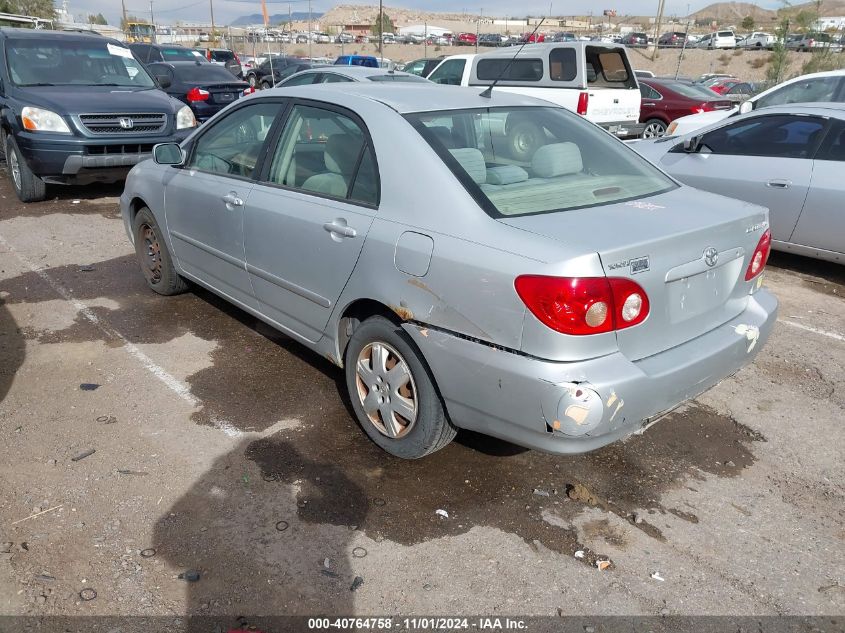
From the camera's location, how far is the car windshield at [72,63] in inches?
343

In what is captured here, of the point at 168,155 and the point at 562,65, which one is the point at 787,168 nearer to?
the point at 168,155

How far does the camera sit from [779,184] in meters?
6.22

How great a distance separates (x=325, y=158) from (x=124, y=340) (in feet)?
7.14

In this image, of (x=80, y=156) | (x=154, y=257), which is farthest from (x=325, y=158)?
(x=80, y=156)

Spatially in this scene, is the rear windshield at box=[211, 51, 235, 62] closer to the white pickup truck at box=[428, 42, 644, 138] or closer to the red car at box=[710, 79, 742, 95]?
the red car at box=[710, 79, 742, 95]

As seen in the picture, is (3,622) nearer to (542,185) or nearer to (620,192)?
(542,185)

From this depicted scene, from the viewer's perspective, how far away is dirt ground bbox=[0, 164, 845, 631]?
2.59 m

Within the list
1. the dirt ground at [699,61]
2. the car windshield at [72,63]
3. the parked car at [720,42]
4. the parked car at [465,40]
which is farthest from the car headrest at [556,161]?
the parked car at [465,40]

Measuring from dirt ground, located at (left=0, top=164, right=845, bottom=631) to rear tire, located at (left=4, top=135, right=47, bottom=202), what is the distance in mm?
4783

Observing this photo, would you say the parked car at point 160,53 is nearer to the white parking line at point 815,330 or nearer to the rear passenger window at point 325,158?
the rear passenger window at point 325,158

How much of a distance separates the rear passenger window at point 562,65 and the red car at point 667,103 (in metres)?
4.10

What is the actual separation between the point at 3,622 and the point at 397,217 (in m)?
2.15

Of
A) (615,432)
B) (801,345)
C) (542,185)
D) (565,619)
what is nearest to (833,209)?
(801,345)

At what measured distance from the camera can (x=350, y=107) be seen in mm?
3537
